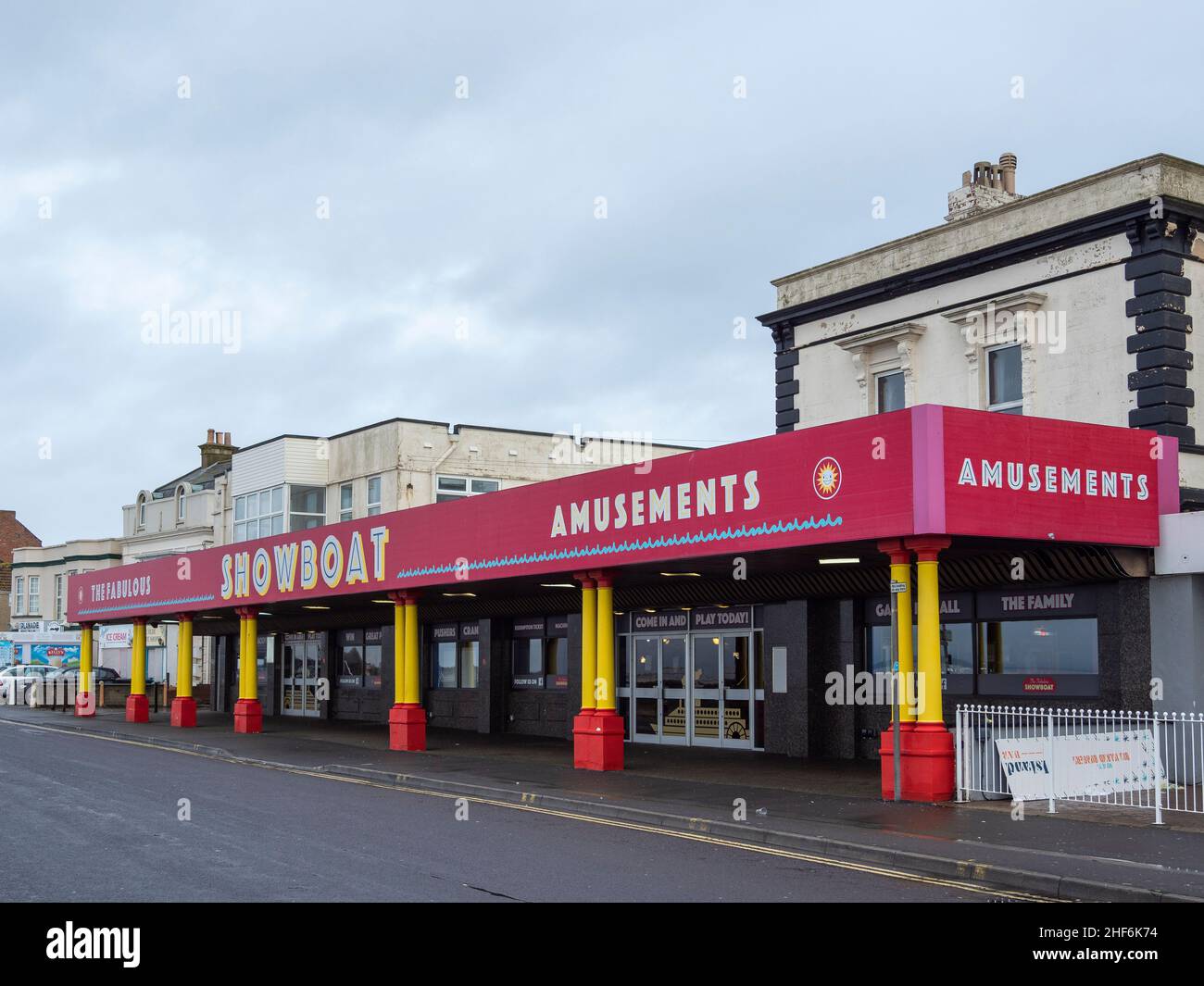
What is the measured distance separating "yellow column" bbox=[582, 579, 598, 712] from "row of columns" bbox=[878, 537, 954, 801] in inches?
255

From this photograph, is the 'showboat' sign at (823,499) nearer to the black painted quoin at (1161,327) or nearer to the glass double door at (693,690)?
the black painted quoin at (1161,327)

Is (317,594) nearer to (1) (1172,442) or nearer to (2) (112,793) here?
(2) (112,793)

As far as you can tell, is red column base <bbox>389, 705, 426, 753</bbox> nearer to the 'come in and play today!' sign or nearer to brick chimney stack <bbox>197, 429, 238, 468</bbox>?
the 'come in and play today!' sign

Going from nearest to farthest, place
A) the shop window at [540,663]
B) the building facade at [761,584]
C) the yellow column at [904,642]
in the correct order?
1. the building facade at [761,584]
2. the yellow column at [904,642]
3. the shop window at [540,663]

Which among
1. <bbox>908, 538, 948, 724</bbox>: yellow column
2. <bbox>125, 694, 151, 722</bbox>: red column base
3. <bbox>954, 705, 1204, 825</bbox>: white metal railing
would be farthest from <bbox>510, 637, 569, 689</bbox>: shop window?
<bbox>954, 705, 1204, 825</bbox>: white metal railing

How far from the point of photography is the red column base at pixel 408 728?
27000mm

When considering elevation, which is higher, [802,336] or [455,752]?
[802,336]

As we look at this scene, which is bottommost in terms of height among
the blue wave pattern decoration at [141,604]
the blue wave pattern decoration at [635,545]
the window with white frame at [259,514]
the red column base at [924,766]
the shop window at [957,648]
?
the red column base at [924,766]

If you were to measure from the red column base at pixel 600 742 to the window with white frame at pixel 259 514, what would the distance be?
20809 mm

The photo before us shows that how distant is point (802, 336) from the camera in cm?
2644

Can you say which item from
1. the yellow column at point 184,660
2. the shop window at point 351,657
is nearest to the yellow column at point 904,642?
the yellow column at point 184,660

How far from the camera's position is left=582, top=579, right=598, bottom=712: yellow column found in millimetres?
22281
